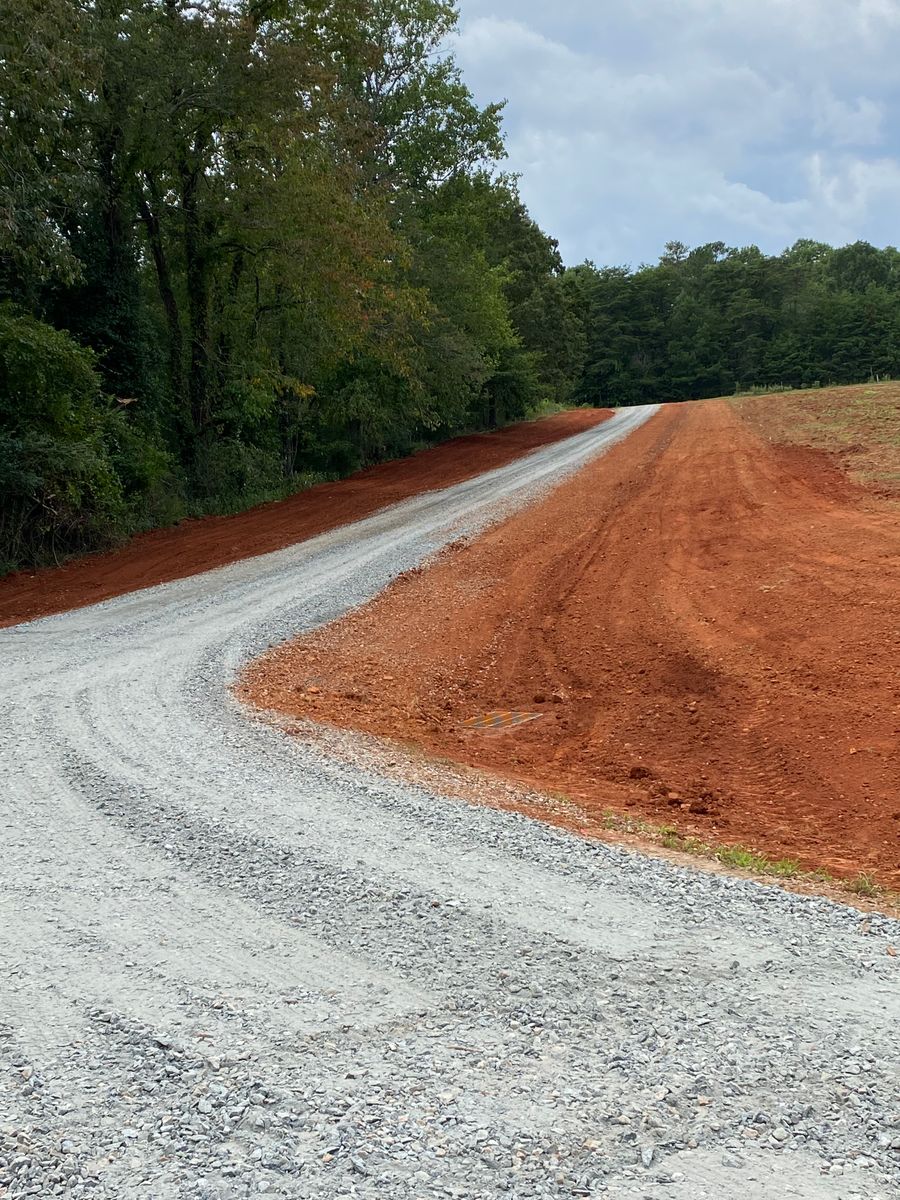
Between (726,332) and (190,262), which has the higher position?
(726,332)

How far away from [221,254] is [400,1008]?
1722 cm

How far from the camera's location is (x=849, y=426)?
2030 centimetres

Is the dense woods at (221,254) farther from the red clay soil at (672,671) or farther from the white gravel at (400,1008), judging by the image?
the white gravel at (400,1008)

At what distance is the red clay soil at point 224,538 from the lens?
34.6 feet

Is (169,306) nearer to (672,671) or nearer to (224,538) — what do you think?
(224,538)

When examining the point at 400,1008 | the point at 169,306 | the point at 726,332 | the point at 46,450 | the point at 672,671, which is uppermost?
the point at 726,332

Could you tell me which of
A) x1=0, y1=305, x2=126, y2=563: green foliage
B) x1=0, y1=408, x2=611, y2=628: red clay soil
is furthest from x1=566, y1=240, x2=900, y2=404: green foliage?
x1=0, y1=305, x2=126, y2=563: green foliage

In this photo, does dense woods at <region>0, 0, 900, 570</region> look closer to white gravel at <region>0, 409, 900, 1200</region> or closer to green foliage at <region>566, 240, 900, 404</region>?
white gravel at <region>0, 409, 900, 1200</region>

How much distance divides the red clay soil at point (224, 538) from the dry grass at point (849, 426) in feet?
25.9

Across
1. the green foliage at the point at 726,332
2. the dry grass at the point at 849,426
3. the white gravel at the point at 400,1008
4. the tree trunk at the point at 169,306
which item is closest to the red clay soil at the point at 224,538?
the tree trunk at the point at 169,306

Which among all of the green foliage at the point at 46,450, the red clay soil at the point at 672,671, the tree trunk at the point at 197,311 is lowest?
the red clay soil at the point at 672,671

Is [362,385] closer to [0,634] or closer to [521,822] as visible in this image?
[0,634]

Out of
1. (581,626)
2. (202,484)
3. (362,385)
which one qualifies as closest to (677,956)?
(581,626)

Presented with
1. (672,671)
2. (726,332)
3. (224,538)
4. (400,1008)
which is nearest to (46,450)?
(224,538)
